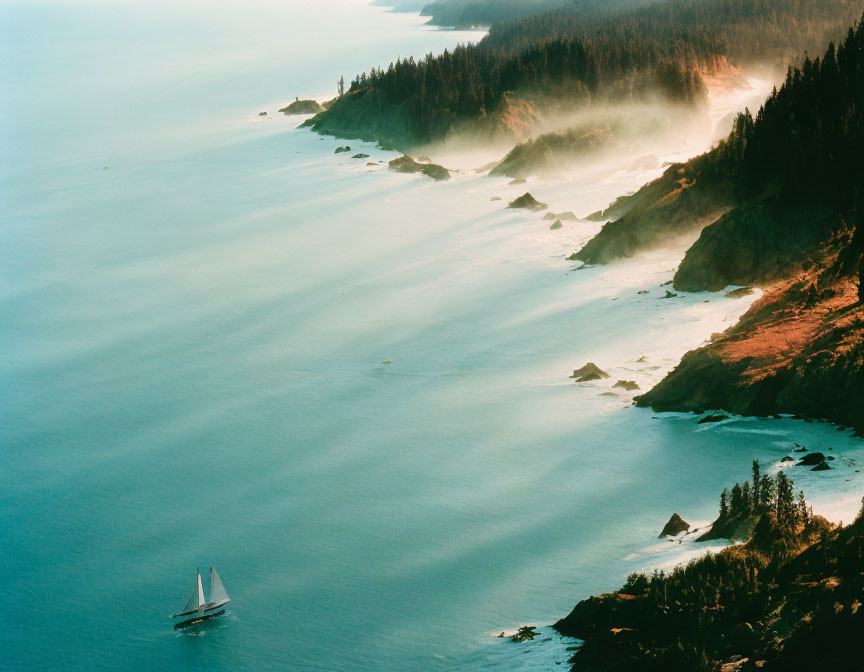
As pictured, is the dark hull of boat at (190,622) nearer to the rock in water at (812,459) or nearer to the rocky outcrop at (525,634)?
the rocky outcrop at (525,634)

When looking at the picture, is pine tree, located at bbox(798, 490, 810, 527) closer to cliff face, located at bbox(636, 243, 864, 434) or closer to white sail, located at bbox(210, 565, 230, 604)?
cliff face, located at bbox(636, 243, 864, 434)

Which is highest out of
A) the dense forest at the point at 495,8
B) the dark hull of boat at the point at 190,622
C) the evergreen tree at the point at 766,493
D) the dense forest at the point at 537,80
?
the dense forest at the point at 495,8

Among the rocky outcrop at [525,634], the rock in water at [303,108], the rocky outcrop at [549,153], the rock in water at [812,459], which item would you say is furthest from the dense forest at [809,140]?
the rock in water at [303,108]

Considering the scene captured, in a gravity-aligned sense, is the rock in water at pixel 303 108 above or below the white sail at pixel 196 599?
above

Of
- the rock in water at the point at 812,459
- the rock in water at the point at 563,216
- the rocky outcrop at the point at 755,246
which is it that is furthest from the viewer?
the rock in water at the point at 563,216

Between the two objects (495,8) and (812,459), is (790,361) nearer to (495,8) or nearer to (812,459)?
(812,459)
